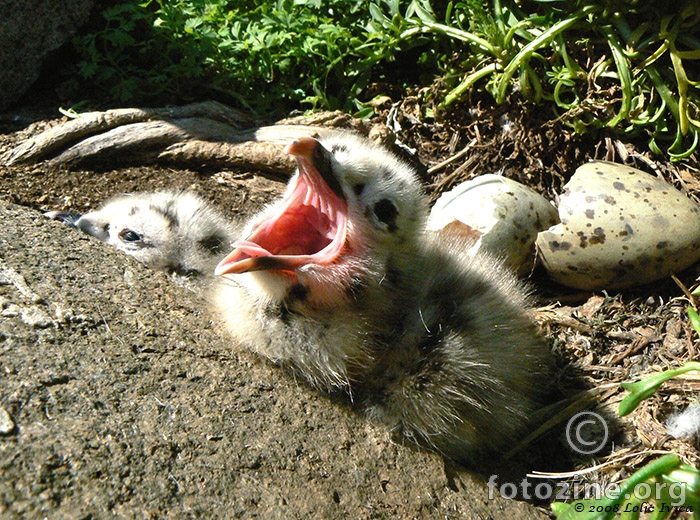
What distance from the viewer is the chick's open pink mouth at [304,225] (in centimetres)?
260

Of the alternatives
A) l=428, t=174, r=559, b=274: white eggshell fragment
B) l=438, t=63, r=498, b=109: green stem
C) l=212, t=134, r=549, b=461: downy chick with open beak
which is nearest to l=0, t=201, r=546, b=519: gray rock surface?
l=212, t=134, r=549, b=461: downy chick with open beak

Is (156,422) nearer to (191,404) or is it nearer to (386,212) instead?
(191,404)

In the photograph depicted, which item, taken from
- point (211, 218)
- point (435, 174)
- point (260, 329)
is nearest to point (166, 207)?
point (211, 218)

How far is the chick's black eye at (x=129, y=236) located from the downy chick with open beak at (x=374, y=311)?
697 mm

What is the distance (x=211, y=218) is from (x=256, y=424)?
140cm

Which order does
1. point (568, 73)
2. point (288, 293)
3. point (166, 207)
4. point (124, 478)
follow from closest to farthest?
point (124, 478) → point (288, 293) → point (166, 207) → point (568, 73)

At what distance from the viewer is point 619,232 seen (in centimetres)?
339

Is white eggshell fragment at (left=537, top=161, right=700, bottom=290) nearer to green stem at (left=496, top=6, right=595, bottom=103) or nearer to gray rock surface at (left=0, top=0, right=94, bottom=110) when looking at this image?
green stem at (left=496, top=6, right=595, bottom=103)

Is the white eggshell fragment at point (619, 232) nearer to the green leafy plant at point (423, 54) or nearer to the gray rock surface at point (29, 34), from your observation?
the green leafy plant at point (423, 54)

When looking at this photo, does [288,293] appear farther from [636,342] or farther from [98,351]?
[636,342]

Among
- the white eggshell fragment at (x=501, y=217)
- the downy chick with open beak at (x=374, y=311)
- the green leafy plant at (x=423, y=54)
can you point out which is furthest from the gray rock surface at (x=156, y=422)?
the green leafy plant at (x=423, y=54)

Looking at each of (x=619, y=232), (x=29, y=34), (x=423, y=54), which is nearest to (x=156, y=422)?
(x=619, y=232)

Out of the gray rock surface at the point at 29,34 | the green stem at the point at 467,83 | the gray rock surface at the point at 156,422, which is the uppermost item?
the green stem at the point at 467,83

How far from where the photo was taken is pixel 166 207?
354 cm
